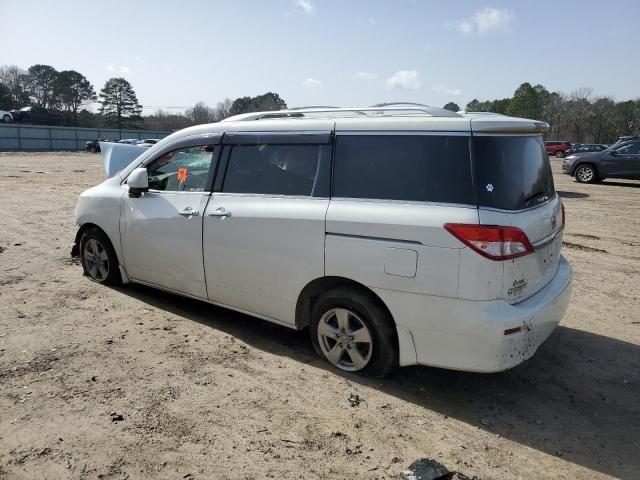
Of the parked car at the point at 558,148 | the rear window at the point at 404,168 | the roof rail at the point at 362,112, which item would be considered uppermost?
the parked car at the point at 558,148

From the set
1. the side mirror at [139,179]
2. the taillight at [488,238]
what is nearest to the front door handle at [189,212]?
the side mirror at [139,179]

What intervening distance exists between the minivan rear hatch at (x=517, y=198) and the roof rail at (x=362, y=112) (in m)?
0.42

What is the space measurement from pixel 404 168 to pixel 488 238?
751 millimetres

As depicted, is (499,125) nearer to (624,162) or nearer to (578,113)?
(624,162)

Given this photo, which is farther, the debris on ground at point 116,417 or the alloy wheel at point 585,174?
the alloy wheel at point 585,174

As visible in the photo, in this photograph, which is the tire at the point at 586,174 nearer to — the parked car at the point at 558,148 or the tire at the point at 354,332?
the tire at the point at 354,332

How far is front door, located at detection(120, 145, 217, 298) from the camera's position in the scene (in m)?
4.46

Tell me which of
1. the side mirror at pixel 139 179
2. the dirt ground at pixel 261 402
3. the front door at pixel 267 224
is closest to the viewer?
the dirt ground at pixel 261 402

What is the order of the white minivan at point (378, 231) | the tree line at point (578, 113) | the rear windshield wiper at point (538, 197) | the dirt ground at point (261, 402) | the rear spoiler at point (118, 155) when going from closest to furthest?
the dirt ground at point (261, 402) < the white minivan at point (378, 231) < the rear windshield wiper at point (538, 197) < the rear spoiler at point (118, 155) < the tree line at point (578, 113)

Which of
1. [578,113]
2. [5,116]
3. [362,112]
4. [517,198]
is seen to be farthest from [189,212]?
[578,113]

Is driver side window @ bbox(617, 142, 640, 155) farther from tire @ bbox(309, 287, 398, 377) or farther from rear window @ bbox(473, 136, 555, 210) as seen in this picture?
tire @ bbox(309, 287, 398, 377)

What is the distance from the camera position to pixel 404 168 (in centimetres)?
337

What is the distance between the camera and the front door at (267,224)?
3.71 meters

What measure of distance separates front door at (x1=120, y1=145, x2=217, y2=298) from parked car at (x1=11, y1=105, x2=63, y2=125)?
202ft
